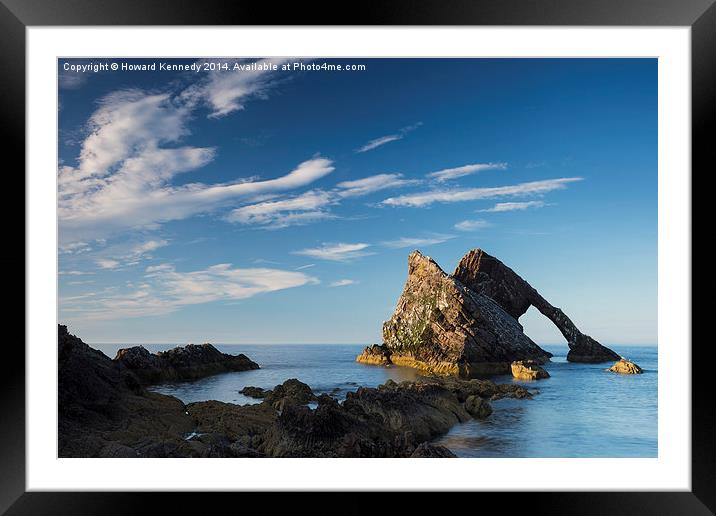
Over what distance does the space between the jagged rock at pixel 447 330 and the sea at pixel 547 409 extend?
1.26 m

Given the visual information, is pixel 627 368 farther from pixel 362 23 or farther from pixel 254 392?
pixel 362 23

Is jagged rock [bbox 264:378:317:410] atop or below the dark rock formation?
atop

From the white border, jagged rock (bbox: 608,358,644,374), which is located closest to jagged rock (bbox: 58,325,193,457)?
the white border

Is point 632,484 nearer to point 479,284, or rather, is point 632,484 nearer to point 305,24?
point 305,24

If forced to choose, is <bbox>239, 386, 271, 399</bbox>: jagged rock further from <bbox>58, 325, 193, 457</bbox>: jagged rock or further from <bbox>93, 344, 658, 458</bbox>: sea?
<bbox>58, 325, 193, 457</bbox>: jagged rock

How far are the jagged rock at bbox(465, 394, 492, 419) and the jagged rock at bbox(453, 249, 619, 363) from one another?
601 inches

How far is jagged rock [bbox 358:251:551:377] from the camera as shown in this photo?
1838 cm

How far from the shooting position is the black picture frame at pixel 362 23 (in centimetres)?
322

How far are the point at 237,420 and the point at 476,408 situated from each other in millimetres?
3994

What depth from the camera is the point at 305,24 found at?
3283mm

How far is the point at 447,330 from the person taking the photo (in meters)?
19.0

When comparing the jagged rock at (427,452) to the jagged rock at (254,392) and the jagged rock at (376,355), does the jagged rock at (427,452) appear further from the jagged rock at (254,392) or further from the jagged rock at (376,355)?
the jagged rock at (376,355)

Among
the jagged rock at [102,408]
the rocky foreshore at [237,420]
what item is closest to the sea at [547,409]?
the rocky foreshore at [237,420]

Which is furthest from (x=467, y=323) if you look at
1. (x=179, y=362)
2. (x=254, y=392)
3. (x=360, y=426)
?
(x=360, y=426)
